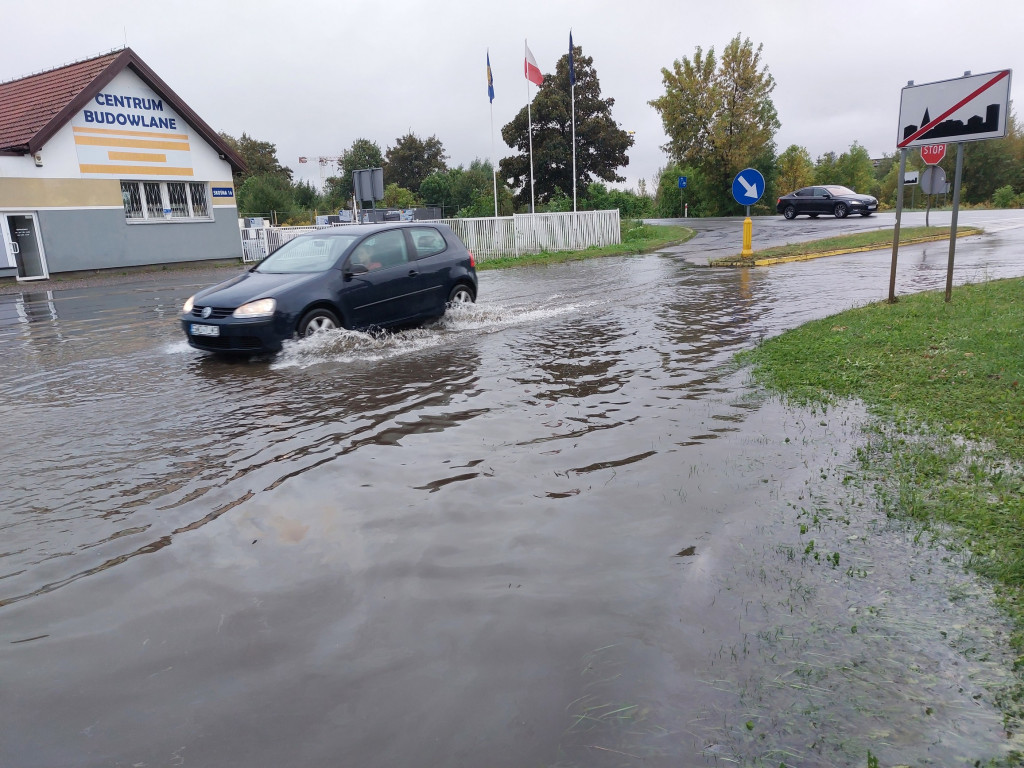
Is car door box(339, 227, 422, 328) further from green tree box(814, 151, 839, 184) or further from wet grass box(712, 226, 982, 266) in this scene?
green tree box(814, 151, 839, 184)

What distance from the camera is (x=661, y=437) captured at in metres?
5.83

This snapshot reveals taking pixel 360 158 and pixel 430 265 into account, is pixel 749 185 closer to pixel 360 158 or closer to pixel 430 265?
pixel 430 265

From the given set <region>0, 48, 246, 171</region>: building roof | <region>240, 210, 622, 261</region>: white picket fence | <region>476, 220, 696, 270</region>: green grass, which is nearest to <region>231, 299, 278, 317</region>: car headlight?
<region>476, 220, 696, 270</region>: green grass

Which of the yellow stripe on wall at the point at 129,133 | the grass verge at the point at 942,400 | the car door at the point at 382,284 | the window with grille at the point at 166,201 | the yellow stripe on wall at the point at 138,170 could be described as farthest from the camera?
the window with grille at the point at 166,201

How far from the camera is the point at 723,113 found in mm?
51906

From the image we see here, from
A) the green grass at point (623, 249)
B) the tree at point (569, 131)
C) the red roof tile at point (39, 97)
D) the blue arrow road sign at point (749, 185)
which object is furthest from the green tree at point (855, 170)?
the red roof tile at point (39, 97)

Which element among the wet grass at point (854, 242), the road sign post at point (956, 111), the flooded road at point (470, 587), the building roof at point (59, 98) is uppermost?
the building roof at point (59, 98)

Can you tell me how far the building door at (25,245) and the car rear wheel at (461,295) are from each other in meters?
19.0

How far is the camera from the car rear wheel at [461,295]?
1145 cm

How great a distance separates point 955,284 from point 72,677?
13508 mm

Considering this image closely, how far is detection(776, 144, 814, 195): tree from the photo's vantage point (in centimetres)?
5466

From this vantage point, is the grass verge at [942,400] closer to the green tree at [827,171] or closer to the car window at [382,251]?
the car window at [382,251]

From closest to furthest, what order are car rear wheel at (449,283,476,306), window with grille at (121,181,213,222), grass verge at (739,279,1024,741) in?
1. grass verge at (739,279,1024,741)
2. car rear wheel at (449,283,476,306)
3. window with grille at (121,181,213,222)

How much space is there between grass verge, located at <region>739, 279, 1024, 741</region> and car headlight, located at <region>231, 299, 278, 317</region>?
5665mm
